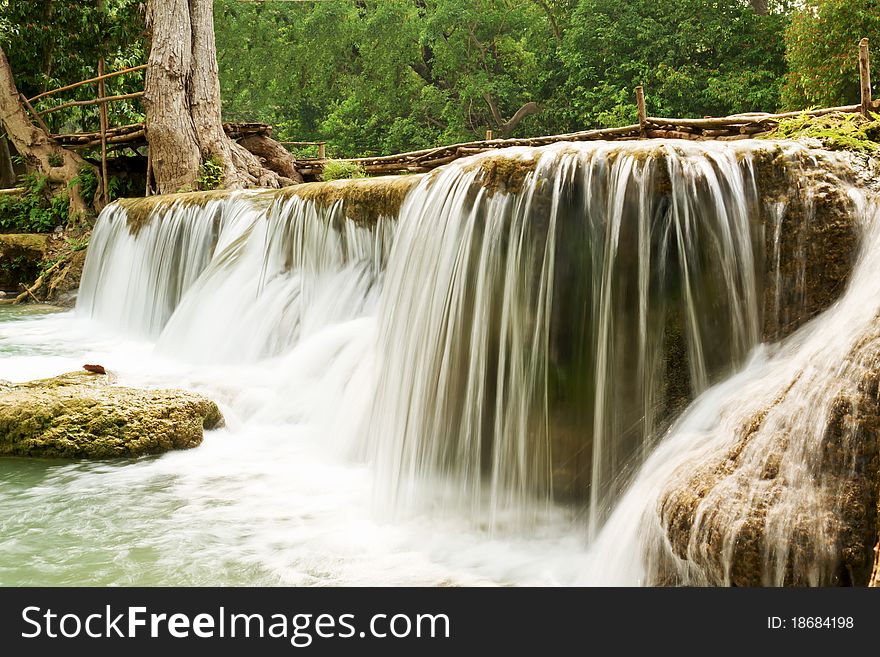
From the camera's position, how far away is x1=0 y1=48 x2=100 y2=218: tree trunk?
16.2 m

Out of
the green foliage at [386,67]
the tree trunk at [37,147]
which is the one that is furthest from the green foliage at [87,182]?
the green foliage at [386,67]

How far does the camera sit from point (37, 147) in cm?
1667

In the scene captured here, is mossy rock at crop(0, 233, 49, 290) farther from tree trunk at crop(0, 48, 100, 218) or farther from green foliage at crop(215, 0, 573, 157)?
green foliage at crop(215, 0, 573, 157)

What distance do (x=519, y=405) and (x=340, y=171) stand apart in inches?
481

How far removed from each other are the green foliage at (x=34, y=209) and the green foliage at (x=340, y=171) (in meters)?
5.25

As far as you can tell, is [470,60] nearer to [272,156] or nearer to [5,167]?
[272,156]

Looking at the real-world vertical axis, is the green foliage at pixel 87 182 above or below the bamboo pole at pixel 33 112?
below

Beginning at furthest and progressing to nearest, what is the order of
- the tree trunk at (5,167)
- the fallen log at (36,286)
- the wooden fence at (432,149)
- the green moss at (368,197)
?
1. the tree trunk at (5,167)
2. the fallen log at (36,286)
3. the wooden fence at (432,149)
4. the green moss at (368,197)

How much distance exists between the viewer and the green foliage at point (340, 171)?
15.9 metres

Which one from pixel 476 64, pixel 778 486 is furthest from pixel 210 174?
pixel 476 64

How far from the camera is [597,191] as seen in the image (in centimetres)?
443

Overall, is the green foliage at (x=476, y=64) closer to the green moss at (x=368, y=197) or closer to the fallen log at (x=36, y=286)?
the fallen log at (x=36, y=286)

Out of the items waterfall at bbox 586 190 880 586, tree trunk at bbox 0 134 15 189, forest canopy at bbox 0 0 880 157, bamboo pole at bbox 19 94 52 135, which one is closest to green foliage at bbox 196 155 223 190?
bamboo pole at bbox 19 94 52 135

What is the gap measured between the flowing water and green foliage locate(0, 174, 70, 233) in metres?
12.4
